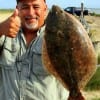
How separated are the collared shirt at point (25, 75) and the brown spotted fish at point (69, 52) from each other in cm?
75

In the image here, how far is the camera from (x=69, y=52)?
3953 millimetres

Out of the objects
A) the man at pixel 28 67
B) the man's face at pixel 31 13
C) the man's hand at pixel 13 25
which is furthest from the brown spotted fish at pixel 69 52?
the man at pixel 28 67

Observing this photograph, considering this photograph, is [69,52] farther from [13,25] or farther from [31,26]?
[31,26]

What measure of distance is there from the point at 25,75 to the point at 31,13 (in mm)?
737

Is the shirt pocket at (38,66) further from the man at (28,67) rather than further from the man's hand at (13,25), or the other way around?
the man's hand at (13,25)

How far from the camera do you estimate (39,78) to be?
486 centimetres

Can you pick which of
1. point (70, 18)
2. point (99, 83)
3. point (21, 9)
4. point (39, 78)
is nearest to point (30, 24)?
point (21, 9)

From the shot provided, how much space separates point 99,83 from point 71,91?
782 centimetres

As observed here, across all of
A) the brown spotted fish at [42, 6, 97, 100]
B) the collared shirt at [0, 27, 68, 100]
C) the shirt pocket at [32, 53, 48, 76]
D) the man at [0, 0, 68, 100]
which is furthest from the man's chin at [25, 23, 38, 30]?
the brown spotted fish at [42, 6, 97, 100]

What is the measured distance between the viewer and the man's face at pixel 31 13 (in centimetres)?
470

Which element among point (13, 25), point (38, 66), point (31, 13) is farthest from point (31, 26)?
point (13, 25)

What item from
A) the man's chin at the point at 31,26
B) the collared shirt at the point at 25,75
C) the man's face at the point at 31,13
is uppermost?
the man's face at the point at 31,13

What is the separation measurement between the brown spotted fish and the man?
69 cm

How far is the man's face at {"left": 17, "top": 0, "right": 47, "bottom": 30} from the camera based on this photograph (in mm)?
4699
